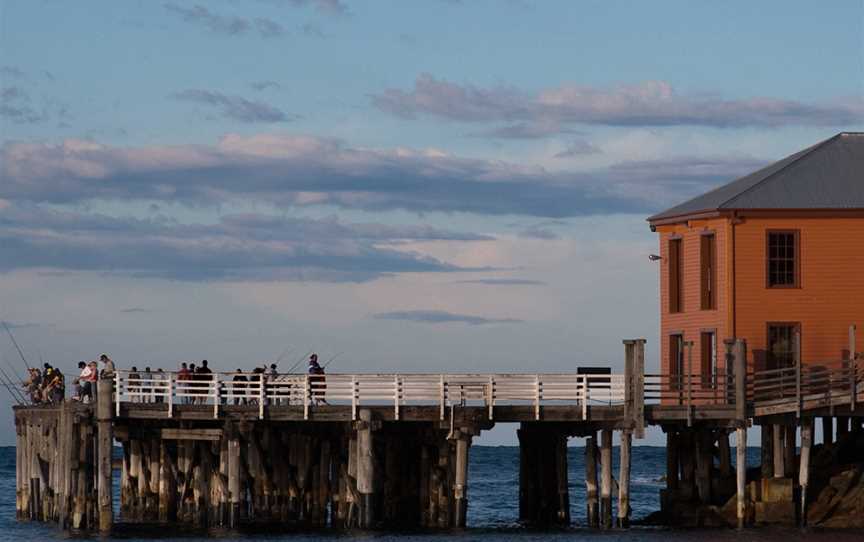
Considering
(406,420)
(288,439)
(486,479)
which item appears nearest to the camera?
(406,420)

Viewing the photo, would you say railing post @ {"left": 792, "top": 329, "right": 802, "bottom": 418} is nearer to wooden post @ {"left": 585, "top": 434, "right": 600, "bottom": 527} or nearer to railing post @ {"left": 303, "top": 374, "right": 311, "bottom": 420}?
wooden post @ {"left": 585, "top": 434, "right": 600, "bottom": 527}

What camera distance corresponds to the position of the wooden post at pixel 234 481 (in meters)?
49.9

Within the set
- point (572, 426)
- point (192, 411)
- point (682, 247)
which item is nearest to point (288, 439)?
point (192, 411)

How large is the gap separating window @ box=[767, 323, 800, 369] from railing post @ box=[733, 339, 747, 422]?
2.34m

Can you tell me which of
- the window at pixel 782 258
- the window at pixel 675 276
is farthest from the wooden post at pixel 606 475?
the window at pixel 782 258

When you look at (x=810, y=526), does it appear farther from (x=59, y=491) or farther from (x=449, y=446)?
(x=59, y=491)

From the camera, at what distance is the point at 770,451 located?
2029 inches

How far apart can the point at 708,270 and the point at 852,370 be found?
493 centimetres

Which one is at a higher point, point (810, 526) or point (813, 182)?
point (813, 182)

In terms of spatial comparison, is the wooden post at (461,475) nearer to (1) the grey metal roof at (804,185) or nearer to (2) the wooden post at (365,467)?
(2) the wooden post at (365,467)

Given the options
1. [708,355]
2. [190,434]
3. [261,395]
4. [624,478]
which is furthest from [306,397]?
[708,355]

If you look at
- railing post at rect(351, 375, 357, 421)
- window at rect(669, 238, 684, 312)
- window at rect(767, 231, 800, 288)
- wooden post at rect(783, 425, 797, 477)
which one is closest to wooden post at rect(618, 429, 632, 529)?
wooden post at rect(783, 425, 797, 477)

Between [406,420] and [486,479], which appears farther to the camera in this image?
[486,479]

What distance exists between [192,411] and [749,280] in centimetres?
1431
